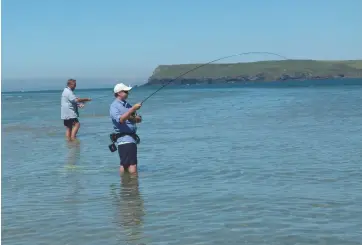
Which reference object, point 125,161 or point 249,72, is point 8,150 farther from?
point 249,72

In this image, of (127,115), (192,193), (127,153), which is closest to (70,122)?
(127,153)

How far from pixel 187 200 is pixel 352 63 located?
188475 mm

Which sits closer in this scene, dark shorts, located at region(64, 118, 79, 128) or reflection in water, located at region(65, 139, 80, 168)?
reflection in water, located at region(65, 139, 80, 168)

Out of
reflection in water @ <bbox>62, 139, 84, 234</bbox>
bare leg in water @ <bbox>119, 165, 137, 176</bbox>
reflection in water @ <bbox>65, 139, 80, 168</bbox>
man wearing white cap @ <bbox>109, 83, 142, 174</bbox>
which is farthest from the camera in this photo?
reflection in water @ <bbox>65, 139, 80, 168</bbox>

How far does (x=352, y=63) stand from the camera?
189 meters

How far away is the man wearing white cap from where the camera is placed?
924 centimetres

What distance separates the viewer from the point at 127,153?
9586mm

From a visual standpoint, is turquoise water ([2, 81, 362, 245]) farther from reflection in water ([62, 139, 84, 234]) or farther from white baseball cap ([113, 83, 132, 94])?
white baseball cap ([113, 83, 132, 94])

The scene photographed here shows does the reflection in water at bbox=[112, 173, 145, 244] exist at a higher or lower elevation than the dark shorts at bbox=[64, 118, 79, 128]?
lower

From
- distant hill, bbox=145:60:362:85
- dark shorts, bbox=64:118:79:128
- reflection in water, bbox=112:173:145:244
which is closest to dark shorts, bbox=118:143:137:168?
reflection in water, bbox=112:173:145:244

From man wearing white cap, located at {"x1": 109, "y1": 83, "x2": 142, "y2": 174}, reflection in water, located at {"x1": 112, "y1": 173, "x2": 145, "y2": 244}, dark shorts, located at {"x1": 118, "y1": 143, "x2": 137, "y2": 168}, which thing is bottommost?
reflection in water, located at {"x1": 112, "y1": 173, "x2": 145, "y2": 244}

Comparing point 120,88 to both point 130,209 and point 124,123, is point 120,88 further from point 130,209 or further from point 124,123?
point 130,209

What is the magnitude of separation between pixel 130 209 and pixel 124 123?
2087 mm

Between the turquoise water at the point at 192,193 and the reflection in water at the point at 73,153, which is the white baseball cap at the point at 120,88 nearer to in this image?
the turquoise water at the point at 192,193
